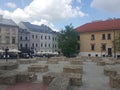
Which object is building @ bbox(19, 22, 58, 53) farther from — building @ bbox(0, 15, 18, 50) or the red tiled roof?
the red tiled roof

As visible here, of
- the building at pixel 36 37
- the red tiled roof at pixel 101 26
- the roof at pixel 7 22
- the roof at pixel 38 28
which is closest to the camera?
the red tiled roof at pixel 101 26

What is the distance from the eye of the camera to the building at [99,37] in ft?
205

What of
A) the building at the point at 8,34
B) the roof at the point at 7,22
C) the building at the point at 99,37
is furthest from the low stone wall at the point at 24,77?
the roof at the point at 7,22

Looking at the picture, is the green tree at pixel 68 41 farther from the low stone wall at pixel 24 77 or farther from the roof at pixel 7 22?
the low stone wall at pixel 24 77

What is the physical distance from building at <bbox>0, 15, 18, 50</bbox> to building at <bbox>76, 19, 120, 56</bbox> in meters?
19.4

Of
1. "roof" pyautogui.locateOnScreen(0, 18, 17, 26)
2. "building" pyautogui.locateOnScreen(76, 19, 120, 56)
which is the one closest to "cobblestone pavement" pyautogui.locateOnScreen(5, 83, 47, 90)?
"building" pyautogui.locateOnScreen(76, 19, 120, 56)

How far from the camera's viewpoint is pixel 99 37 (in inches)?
2569

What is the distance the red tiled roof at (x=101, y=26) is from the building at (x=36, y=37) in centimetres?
1578

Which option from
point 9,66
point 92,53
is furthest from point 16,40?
point 9,66

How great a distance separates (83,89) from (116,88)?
2.03 metres

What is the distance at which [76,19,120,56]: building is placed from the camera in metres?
62.6

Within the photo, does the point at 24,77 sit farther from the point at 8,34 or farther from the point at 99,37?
the point at 8,34

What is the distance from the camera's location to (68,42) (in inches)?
2453

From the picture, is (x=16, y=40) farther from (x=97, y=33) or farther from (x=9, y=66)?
(x=9, y=66)
